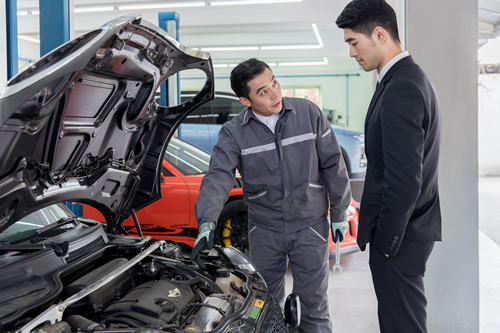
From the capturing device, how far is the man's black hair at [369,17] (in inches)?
74.2

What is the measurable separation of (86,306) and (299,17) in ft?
28.6

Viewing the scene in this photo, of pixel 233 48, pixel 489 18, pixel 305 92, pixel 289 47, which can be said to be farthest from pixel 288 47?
pixel 489 18

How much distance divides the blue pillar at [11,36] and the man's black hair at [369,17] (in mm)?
1993

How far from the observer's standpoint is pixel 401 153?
1.78 metres

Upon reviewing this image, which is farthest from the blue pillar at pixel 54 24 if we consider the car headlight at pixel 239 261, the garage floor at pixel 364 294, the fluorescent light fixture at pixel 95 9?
the fluorescent light fixture at pixel 95 9

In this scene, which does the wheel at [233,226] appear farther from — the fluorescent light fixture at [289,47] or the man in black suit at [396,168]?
the fluorescent light fixture at [289,47]

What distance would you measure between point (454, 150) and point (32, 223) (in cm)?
228

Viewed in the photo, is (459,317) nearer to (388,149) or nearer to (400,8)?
(388,149)

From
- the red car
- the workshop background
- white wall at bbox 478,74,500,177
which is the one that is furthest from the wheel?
white wall at bbox 478,74,500,177

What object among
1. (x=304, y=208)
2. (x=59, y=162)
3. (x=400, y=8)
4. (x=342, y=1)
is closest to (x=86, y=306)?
(x=59, y=162)

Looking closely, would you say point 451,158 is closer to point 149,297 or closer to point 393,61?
point 393,61

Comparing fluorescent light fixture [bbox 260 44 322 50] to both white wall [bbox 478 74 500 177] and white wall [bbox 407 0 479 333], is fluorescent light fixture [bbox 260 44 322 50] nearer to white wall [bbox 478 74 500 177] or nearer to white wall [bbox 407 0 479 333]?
white wall [bbox 478 74 500 177]

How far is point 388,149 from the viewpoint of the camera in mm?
1818

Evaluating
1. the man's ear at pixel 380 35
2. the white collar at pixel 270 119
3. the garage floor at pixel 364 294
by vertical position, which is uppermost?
the man's ear at pixel 380 35
